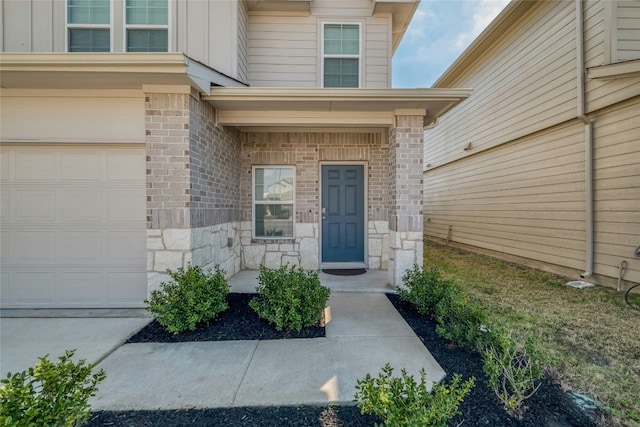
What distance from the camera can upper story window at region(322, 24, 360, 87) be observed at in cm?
527

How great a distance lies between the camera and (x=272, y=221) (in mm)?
5578

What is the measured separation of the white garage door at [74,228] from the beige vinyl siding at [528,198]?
22.5 feet

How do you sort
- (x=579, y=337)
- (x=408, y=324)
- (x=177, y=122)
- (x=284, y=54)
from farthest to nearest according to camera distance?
(x=284, y=54) < (x=177, y=122) < (x=408, y=324) < (x=579, y=337)

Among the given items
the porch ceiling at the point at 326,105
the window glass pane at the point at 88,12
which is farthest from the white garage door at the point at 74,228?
the window glass pane at the point at 88,12

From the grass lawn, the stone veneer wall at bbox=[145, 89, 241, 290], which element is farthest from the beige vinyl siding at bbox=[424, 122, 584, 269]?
the stone veneer wall at bbox=[145, 89, 241, 290]

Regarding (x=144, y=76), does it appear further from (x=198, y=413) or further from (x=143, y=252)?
(x=198, y=413)

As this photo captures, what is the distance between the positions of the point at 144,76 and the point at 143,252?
2082 millimetres

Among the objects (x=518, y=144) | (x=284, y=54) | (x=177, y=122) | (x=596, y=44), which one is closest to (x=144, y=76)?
(x=177, y=122)

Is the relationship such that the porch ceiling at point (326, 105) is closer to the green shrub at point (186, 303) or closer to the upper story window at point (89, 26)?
the upper story window at point (89, 26)

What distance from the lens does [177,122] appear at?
3402 millimetres

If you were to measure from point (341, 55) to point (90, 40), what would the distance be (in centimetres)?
394

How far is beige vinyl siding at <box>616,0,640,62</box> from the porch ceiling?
9.01ft

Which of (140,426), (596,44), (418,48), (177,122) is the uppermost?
(418,48)

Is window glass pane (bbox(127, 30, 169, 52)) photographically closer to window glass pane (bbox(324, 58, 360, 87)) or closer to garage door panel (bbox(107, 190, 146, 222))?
garage door panel (bbox(107, 190, 146, 222))
